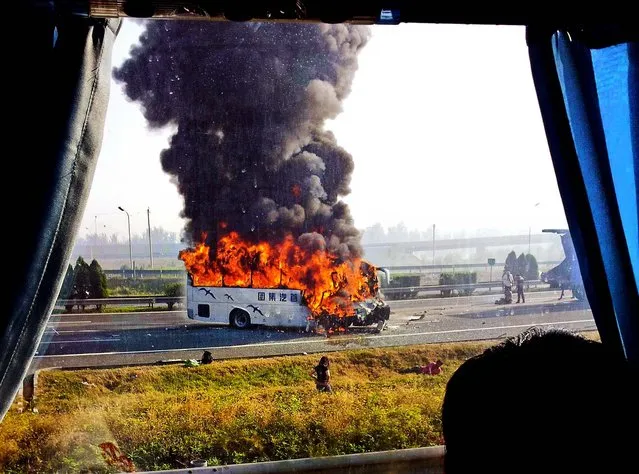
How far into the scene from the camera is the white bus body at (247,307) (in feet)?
6.23

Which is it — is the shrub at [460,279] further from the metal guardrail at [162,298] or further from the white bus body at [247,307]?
the white bus body at [247,307]

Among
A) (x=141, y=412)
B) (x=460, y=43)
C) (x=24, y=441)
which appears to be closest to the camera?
(x=24, y=441)

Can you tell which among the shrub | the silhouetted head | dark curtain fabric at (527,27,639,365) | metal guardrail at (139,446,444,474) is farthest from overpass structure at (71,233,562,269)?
the silhouetted head

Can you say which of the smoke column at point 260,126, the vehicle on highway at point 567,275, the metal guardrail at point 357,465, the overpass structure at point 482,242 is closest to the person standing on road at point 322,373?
the metal guardrail at point 357,465

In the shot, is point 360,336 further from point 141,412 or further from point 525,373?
point 525,373

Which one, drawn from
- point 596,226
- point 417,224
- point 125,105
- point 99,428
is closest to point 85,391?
point 99,428

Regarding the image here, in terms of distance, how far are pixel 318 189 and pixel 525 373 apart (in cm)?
120

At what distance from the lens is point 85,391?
1790 mm

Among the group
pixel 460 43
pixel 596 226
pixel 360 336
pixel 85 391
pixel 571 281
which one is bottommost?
pixel 85 391

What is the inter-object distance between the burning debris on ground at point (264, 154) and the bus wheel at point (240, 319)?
11 centimetres

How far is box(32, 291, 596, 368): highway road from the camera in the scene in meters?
1.79

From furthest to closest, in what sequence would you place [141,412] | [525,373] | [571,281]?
[571,281] < [141,412] < [525,373]

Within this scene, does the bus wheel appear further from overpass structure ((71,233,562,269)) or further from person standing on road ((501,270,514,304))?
person standing on road ((501,270,514,304))

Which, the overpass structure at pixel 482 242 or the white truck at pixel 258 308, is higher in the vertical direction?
the overpass structure at pixel 482 242
